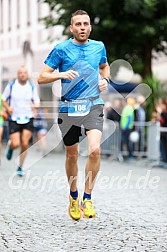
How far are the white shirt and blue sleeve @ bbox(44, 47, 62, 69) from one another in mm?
4404

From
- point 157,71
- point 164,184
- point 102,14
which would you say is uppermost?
point 102,14

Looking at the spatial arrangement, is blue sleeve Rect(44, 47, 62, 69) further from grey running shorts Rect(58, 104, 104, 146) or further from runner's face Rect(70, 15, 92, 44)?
grey running shorts Rect(58, 104, 104, 146)

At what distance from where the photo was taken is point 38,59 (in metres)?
33.8

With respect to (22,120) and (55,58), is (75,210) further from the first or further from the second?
(22,120)

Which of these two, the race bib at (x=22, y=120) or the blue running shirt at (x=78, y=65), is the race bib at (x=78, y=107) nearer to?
the blue running shirt at (x=78, y=65)

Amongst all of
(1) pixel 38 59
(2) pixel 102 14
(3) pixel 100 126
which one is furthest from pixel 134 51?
(1) pixel 38 59

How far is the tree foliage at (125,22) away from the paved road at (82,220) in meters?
6.70

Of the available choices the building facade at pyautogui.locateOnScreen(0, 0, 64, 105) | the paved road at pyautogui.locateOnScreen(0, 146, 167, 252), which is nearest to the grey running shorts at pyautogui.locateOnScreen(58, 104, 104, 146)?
the paved road at pyautogui.locateOnScreen(0, 146, 167, 252)

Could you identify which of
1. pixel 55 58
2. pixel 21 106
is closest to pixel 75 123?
pixel 55 58

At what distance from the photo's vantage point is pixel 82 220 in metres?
6.00

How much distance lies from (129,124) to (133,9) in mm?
3062

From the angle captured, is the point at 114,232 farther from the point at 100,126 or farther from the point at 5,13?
the point at 5,13

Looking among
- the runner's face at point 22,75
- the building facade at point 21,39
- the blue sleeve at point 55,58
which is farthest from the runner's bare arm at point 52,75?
the building facade at point 21,39

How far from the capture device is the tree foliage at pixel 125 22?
16578 mm
